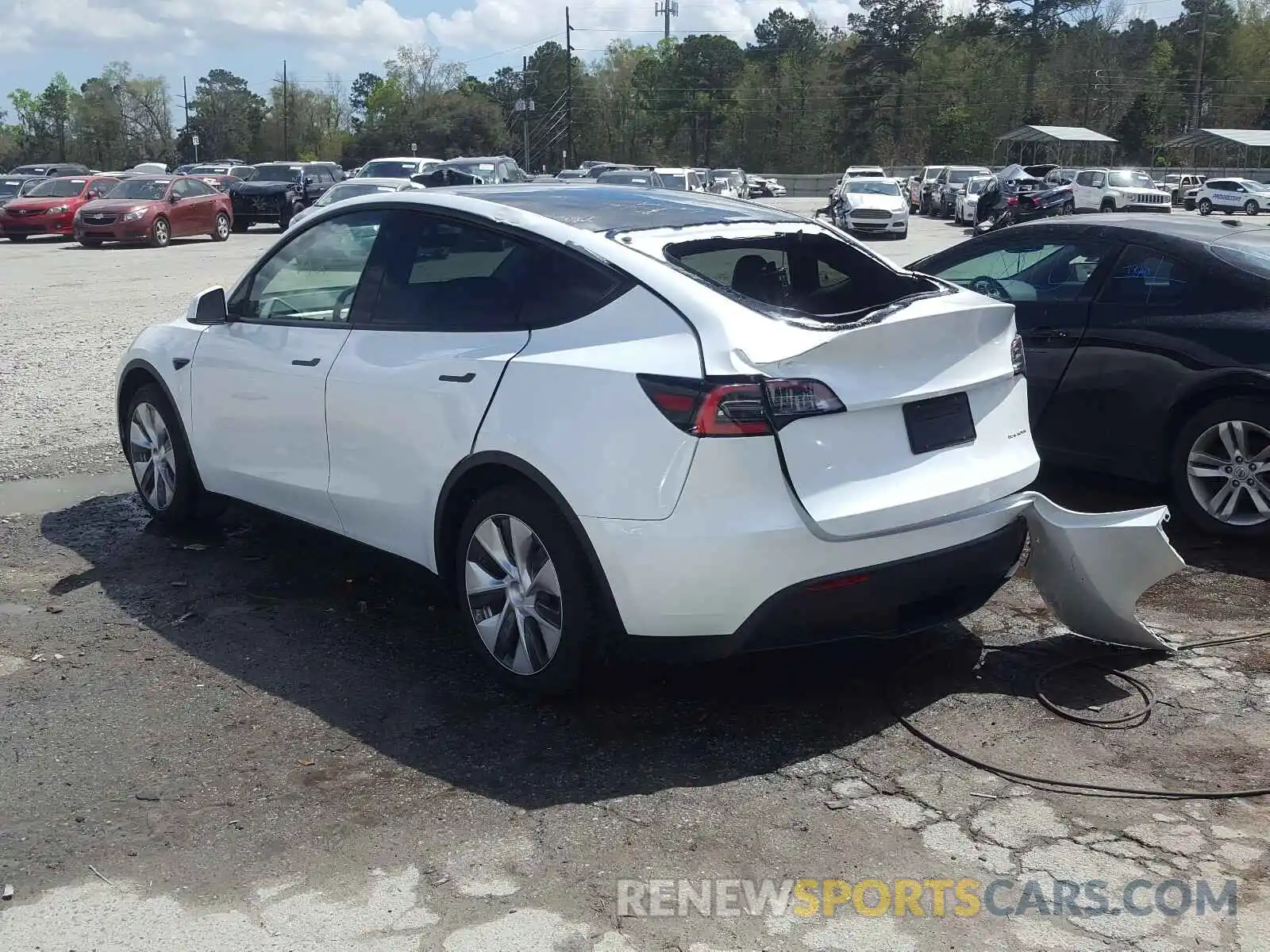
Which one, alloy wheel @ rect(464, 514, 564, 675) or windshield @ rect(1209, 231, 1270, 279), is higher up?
windshield @ rect(1209, 231, 1270, 279)

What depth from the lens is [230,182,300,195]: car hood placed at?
35125mm

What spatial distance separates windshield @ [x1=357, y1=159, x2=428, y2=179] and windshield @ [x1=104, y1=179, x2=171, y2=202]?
4.73 m

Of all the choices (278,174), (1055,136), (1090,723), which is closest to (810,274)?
(1090,723)

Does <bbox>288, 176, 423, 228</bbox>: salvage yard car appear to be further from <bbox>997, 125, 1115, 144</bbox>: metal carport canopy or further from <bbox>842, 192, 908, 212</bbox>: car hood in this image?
<bbox>997, 125, 1115, 144</bbox>: metal carport canopy

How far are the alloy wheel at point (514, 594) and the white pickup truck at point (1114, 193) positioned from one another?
36998 mm

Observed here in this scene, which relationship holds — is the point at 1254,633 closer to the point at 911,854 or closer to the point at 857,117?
the point at 911,854

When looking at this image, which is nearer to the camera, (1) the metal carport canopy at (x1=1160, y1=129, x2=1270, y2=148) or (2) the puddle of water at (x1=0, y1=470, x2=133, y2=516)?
(2) the puddle of water at (x1=0, y1=470, x2=133, y2=516)

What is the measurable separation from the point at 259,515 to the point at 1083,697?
11.9ft

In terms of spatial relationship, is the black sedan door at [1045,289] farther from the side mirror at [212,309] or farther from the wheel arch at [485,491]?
the side mirror at [212,309]

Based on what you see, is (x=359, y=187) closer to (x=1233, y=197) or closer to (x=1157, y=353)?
(x=1157, y=353)

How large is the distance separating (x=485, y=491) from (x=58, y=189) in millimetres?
32510

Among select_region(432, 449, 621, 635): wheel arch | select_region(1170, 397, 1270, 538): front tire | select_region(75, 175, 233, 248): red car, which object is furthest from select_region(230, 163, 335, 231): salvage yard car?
select_region(432, 449, 621, 635): wheel arch

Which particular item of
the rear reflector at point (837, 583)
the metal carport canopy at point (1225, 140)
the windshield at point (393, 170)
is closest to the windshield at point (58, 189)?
the windshield at point (393, 170)

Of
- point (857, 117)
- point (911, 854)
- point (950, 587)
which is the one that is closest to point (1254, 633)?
point (950, 587)
